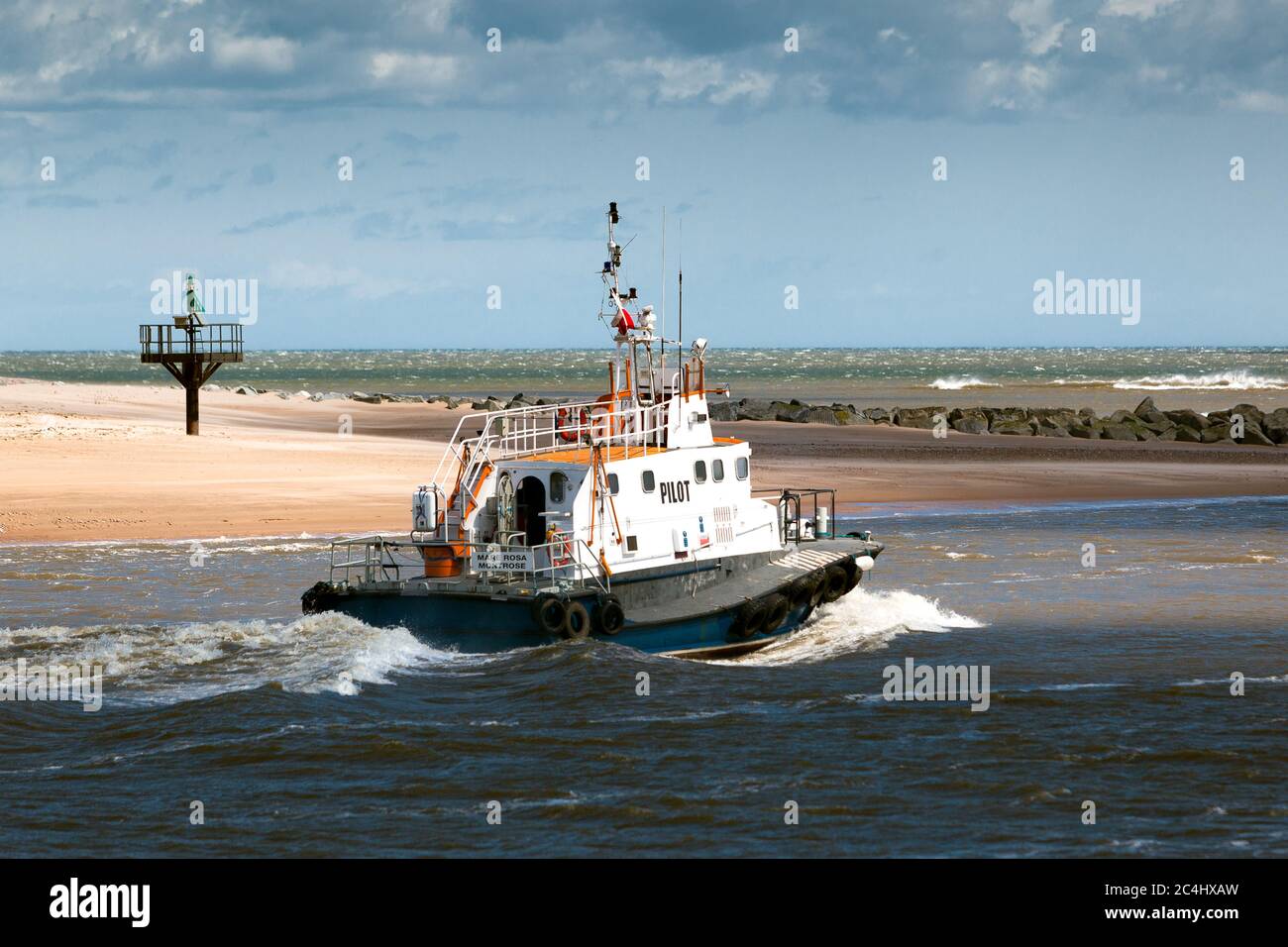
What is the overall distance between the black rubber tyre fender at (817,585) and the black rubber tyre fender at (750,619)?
149 centimetres

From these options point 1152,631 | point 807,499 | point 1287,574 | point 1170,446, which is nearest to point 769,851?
point 1152,631

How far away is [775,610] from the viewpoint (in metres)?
22.7

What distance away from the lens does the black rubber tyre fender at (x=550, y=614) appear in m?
20.5

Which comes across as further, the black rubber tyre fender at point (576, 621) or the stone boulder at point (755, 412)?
the stone boulder at point (755, 412)

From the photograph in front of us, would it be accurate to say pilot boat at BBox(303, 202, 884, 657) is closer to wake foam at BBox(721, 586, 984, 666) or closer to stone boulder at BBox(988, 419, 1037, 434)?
wake foam at BBox(721, 586, 984, 666)

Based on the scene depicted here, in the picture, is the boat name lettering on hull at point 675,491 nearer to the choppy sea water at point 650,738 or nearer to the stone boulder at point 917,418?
the choppy sea water at point 650,738

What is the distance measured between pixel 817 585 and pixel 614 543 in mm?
3760

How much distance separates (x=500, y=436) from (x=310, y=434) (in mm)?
36820

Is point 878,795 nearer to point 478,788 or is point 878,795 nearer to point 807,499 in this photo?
point 478,788

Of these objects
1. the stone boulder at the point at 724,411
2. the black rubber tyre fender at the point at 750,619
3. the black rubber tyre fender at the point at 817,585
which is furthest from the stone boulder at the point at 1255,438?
the black rubber tyre fender at the point at 750,619

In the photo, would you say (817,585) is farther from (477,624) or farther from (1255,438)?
(1255,438)

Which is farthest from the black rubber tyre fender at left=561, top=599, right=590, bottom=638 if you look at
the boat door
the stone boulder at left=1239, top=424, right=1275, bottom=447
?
the stone boulder at left=1239, top=424, right=1275, bottom=447

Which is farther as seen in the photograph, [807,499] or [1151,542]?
[807,499]

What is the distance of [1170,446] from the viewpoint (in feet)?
201
